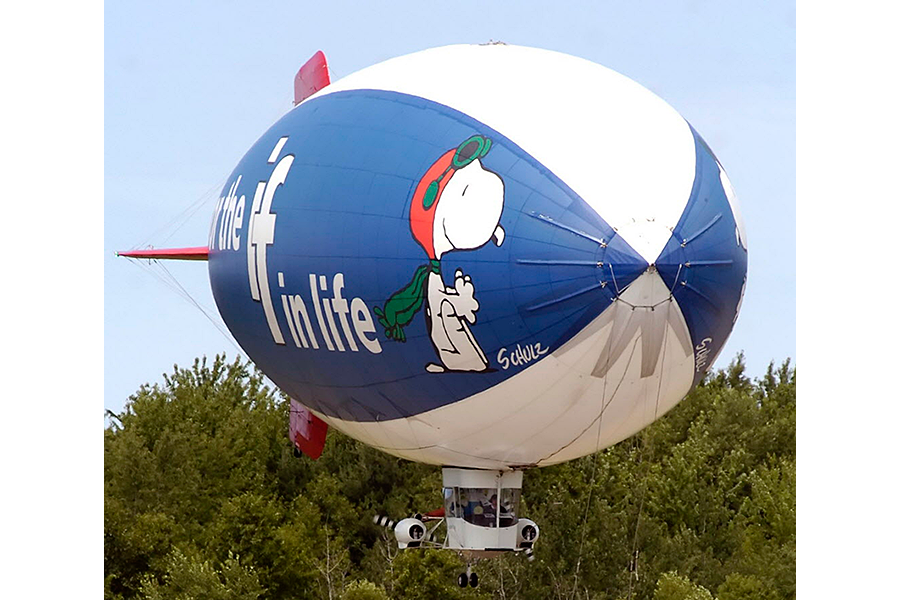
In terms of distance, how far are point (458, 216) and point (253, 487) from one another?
27.9 meters

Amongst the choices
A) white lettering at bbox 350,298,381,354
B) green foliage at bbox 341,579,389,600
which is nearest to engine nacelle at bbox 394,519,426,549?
white lettering at bbox 350,298,381,354

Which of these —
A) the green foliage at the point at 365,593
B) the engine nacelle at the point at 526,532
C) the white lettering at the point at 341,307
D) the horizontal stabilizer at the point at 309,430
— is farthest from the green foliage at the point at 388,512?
the white lettering at the point at 341,307

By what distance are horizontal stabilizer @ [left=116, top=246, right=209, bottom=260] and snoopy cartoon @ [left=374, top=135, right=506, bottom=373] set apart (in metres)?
9.10

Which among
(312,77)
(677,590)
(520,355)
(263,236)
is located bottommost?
(677,590)

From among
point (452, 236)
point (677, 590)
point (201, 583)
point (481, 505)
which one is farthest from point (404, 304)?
point (201, 583)

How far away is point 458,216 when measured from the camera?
28.4 m

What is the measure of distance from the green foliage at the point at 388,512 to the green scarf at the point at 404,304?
14087 millimetres

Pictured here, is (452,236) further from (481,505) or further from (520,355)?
(481,505)

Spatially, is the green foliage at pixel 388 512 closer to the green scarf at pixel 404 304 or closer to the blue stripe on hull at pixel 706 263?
the blue stripe on hull at pixel 706 263

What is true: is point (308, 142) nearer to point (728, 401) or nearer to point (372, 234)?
point (372, 234)

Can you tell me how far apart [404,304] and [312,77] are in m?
10.2

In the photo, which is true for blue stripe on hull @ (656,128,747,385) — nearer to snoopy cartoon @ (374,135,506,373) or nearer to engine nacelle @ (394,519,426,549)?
snoopy cartoon @ (374,135,506,373)

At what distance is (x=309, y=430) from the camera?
39.1 m

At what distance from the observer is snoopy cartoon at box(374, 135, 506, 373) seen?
28250 millimetres
